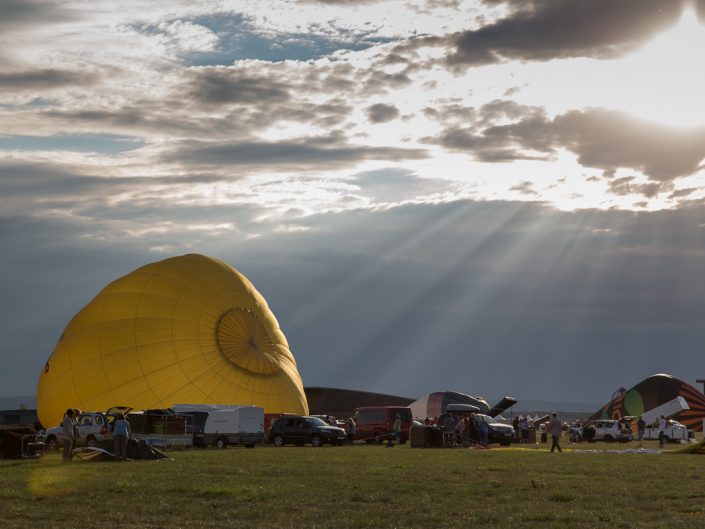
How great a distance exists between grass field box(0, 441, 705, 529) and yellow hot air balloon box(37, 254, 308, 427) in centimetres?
2180

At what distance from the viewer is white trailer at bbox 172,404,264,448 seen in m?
52.1

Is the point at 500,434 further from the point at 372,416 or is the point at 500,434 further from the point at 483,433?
the point at 372,416

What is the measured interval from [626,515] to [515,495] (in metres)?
3.97

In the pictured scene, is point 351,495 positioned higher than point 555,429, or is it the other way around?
point 555,429

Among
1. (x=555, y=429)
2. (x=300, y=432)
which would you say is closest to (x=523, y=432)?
(x=300, y=432)

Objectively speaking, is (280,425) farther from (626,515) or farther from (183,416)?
(626,515)

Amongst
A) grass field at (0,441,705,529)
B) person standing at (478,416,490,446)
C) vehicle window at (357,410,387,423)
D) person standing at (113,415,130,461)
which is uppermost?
vehicle window at (357,410,387,423)

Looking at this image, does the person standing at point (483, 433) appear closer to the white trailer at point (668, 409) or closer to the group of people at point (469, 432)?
the group of people at point (469, 432)

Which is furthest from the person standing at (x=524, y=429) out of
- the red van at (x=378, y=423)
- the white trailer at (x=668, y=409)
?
the white trailer at (x=668, y=409)

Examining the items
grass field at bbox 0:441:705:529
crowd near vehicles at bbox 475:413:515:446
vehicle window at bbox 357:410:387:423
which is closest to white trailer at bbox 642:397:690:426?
crowd near vehicles at bbox 475:413:515:446

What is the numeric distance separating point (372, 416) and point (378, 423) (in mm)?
749

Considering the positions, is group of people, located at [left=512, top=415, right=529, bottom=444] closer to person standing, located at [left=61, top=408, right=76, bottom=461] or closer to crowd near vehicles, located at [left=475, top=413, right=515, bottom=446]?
crowd near vehicles, located at [left=475, top=413, right=515, bottom=446]

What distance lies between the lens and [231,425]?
52.6 meters

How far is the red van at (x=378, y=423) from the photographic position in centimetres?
6384
